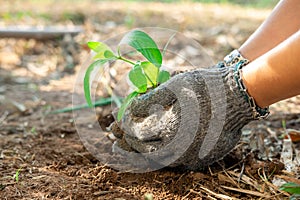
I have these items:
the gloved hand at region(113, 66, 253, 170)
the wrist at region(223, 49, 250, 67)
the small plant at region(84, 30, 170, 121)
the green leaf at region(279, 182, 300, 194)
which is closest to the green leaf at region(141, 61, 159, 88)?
the small plant at region(84, 30, 170, 121)

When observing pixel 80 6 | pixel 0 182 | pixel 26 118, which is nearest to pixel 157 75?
pixel 0 182

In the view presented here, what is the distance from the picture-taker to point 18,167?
145 centimetres

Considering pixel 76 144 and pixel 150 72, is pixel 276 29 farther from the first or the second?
pixel 76 144

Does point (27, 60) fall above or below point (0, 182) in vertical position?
below

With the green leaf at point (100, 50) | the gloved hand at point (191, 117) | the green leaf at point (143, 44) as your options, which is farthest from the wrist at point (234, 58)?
the green leaf at point (100, 50)

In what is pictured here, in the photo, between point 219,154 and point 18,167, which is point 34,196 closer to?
point 18,167

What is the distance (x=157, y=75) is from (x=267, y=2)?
126 inches

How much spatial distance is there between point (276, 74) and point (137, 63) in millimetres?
483

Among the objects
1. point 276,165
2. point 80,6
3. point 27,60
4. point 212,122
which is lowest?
point 27,60

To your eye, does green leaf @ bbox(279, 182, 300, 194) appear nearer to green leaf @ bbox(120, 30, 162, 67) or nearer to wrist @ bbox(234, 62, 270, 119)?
wrist @ bbox(234, 62, 270, 119)

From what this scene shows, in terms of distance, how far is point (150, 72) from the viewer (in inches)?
56.7

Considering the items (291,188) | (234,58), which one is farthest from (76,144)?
(291,188)

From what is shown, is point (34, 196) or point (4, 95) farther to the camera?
point (4, 95)

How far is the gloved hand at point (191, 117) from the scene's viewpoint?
4.20 feet
